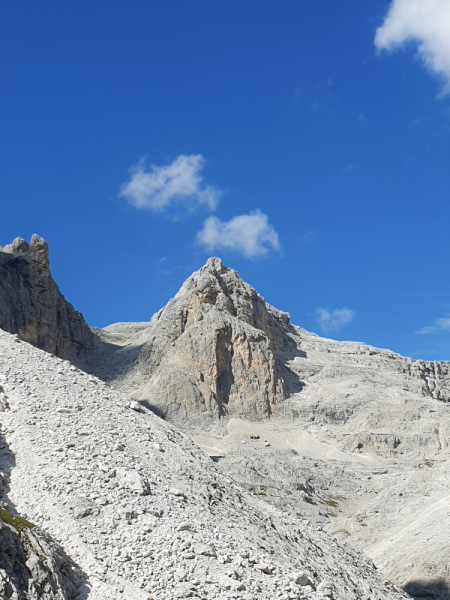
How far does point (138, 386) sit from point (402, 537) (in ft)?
344

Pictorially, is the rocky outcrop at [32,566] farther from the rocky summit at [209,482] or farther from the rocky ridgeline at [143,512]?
the rocky ridgeline at [143,512]

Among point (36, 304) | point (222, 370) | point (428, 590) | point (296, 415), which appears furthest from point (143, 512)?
point (36, 304)

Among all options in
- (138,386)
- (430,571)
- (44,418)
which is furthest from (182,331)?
(44,418)

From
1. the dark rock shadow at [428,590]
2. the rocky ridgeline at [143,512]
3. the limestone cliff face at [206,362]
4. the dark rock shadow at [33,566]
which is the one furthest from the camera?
the limestone cliff face at [206,362]

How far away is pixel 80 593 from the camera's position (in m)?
25.1

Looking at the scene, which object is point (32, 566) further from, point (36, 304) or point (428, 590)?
point (36, 304)

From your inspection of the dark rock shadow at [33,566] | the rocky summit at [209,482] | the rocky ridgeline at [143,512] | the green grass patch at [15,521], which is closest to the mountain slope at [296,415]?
the rocky summit at [209,482]

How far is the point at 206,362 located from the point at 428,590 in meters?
115

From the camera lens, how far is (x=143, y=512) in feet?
97.6

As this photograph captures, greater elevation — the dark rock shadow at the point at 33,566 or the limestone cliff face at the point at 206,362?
the limestone cliff face at the point at 206,362

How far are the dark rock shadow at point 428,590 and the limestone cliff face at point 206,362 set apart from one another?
99.9 m

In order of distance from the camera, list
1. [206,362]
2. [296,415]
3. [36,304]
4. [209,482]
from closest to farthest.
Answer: [209,482], [296,415], [206,362], [36,304]

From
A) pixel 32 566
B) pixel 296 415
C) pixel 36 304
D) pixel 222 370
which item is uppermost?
pixel 36 304

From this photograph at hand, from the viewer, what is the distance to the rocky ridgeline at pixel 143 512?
2683cm
